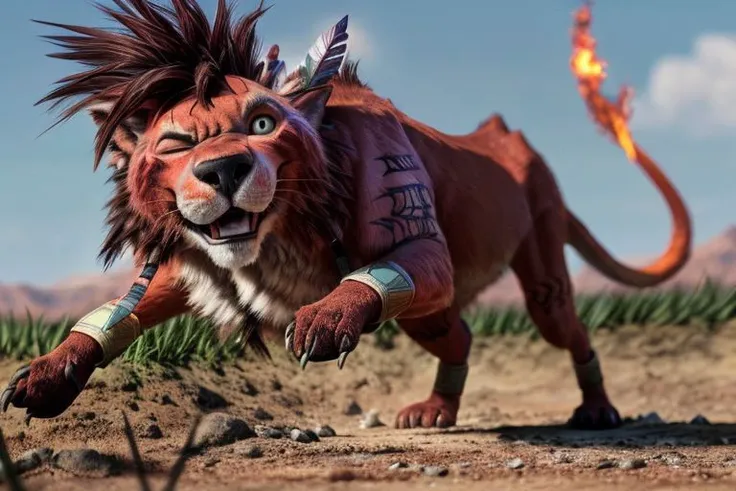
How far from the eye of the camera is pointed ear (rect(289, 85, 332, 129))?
130 inches

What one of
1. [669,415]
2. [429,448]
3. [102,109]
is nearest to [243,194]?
[102,109]

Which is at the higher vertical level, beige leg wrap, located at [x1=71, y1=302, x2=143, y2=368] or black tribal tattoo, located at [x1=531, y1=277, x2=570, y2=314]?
black tribal tattoo, located at [x1=531, y1=277, x2=570, y2=314]

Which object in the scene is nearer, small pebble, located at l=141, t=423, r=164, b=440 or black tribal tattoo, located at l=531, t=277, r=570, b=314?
small pebble, located at l=141, t=423, r=164, b=440

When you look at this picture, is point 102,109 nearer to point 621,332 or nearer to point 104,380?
point 104,380

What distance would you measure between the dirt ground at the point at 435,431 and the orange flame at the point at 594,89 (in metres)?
1.76

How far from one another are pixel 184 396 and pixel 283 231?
146cm

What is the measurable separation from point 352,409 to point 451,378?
4.02 feet

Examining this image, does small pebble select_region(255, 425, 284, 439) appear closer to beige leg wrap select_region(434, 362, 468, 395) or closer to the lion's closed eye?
beige leg wrap select_region(434, 362, 468, 395)

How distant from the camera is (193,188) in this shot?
292 cm

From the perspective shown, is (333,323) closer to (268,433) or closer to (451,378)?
(268,433)

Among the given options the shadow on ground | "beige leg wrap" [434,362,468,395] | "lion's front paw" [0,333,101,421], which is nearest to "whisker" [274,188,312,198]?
"lion's front paw" [0,333,101,421]

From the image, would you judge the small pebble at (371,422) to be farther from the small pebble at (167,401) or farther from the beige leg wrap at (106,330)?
the beige leg wrap at (106,330)

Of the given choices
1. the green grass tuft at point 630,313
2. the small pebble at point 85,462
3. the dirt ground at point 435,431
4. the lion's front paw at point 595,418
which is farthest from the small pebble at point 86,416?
the green grass tuft at point 630,313

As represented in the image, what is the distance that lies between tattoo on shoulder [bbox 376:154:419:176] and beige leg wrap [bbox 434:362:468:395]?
1.22 meters
